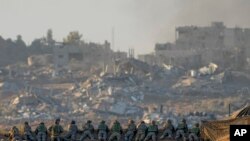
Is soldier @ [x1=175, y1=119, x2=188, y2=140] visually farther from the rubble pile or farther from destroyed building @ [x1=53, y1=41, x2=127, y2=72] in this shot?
destroyed building @ [x1=53, y1=41, x2=127, y2=72]

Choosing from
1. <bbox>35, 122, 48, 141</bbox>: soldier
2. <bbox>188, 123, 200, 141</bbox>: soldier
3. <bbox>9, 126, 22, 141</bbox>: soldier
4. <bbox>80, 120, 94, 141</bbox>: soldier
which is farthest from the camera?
<bbox>80, 120, 94, 141</bbox>: soldier

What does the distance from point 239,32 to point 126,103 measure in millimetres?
29396

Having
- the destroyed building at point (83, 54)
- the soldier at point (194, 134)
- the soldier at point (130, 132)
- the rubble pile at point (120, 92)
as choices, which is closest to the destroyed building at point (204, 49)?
the destroyed building at point (83, 54)


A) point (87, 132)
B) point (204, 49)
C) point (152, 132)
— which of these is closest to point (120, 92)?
point (204, 49)

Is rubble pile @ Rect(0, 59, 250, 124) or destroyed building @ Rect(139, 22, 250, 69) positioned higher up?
destroyed building @ Rect(139, 22, 250, 69)

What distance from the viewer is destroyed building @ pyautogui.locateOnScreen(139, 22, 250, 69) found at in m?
91.8

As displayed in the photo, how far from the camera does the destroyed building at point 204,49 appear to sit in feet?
301

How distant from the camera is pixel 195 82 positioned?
79750 millimetres

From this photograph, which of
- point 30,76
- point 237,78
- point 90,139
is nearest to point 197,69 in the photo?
point 237,78

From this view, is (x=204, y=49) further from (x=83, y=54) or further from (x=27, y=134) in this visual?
(x=27, y=134)

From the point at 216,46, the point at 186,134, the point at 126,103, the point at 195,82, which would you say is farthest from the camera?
the point at 216,46

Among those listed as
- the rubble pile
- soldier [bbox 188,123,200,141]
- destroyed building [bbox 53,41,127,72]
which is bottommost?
soldier [bbox 188,123,200,141]

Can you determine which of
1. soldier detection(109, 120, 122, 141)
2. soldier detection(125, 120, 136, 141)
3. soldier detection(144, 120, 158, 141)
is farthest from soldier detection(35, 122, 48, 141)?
soldier detection(144, 120, 158, 141)

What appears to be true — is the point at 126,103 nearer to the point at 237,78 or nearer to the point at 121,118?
the point at 121,118
